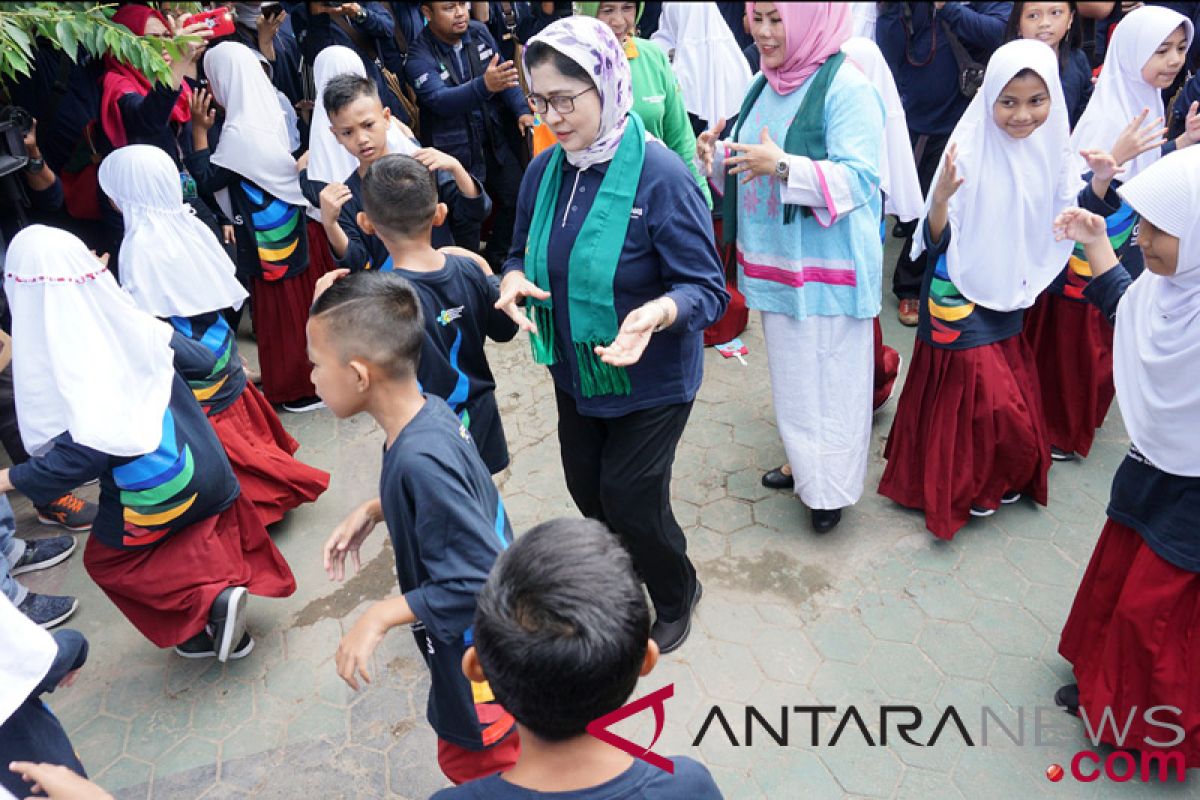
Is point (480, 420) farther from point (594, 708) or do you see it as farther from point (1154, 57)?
point (1154, 57)

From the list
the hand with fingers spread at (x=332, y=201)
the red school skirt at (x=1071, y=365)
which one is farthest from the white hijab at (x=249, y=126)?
the red school skirt at (x=1071, y=365)

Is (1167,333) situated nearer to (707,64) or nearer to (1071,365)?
(1071,365)

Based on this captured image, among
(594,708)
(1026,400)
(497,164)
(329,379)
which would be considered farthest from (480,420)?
(497,164)

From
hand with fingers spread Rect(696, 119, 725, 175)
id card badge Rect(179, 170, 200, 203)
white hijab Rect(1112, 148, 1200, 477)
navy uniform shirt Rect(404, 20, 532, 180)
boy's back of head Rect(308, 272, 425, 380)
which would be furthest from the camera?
navy uniform shirt Rect(404, 20, 532, 180)

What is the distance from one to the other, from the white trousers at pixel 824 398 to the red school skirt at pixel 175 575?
2.09 m

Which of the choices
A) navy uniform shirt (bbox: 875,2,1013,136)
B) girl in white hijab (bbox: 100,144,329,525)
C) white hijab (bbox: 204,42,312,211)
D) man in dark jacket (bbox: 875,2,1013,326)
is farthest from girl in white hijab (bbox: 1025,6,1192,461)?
white hijab (bbox: 204,42,312,211)

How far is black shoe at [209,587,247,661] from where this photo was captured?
3010 mm

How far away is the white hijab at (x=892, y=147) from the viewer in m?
3.62

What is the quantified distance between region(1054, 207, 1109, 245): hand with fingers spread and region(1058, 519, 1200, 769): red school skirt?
2.84 feet

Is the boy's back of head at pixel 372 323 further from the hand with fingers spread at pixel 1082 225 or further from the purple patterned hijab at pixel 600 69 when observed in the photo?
the hand with fingers spread at pixel 1082 225

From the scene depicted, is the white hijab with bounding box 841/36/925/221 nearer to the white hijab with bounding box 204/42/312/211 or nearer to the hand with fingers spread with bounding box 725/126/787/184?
the hand with fingers spread with bounding box 725/126/787/184

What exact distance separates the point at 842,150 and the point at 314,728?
2.59 m

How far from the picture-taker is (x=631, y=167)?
250 cm

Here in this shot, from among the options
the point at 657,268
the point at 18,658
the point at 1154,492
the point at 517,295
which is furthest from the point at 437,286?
the point at 1154,492
